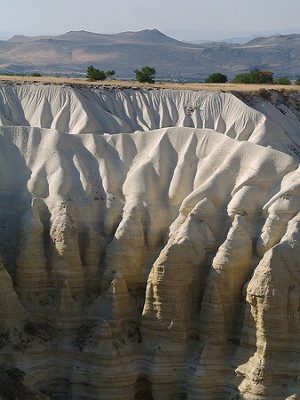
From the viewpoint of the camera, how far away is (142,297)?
1377 inches

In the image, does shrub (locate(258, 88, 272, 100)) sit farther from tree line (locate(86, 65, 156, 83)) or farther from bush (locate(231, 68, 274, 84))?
bush (locate(231, 68, 274, 84))

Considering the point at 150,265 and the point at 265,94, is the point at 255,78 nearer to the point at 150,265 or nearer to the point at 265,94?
the point at 265,94

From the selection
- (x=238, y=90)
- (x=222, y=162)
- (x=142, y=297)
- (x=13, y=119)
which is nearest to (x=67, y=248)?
(x=142, y=297)

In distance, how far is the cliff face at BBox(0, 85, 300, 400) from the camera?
31578mm

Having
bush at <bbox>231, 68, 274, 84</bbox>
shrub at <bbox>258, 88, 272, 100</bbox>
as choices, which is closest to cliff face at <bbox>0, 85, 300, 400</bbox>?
shrub at <bbox>258, 88, 272, 100</bbox>

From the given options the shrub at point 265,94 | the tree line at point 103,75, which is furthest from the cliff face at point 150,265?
the tree line at point 103,75

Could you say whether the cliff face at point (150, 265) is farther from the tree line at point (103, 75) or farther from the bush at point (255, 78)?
the bush at point (255, 78)

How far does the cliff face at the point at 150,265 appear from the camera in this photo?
1243 inches

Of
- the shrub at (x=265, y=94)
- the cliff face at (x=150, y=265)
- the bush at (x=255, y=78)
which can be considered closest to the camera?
the cliff face at (x=150, y=265)

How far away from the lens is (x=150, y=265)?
114ft

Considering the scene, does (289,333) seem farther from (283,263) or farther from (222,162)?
(222,162)

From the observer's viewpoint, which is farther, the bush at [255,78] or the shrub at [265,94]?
the bush at [255,78]

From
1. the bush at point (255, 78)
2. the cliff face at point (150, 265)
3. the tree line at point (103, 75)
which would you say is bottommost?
the cliff face at point (150, 265)

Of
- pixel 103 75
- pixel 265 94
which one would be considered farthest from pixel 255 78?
pixel 103 75
